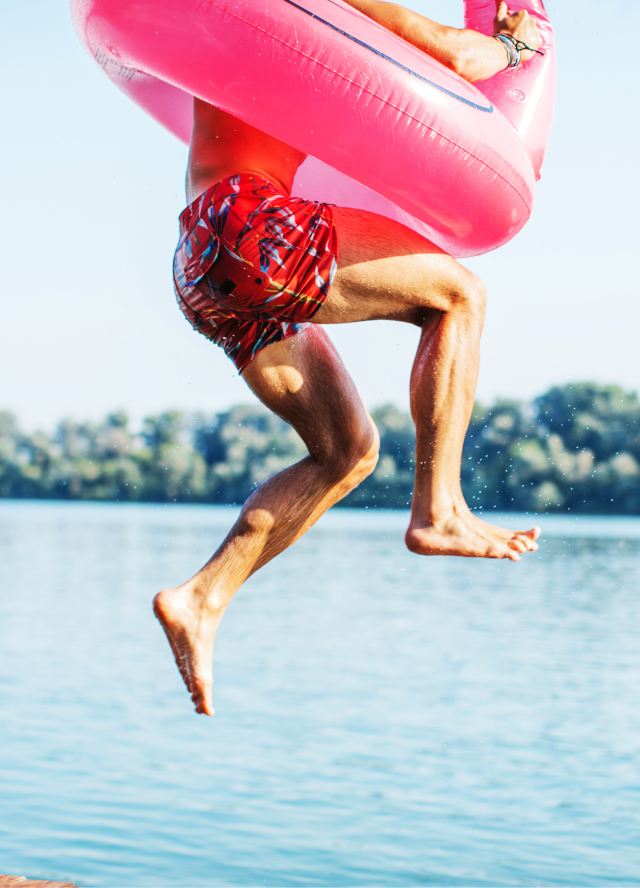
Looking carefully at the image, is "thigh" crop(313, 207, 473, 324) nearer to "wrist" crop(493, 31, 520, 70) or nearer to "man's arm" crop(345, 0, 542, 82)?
"man's arm" crop(345, 0, 542, 82)

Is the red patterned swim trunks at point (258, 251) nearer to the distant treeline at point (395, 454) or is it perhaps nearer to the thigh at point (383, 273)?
the thigh at point (383, 273)

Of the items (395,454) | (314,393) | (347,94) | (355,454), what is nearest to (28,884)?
(355,454)

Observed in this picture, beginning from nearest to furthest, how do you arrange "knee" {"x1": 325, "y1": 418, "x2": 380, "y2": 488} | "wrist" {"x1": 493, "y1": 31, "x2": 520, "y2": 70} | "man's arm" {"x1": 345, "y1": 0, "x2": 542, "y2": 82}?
"man's arm" {"x1": 345, "y1": 0, "x2": 542, "y2": 82}, "wrist" {"x1": 493, "y1": 31, "x2": 520, "y2": 70}, "knee" {"x1": 325, "y1": 418, "x2": 380, "y2": 488}

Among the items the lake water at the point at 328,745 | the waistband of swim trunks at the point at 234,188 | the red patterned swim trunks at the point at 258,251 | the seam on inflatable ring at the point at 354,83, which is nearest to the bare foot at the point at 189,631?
the red patterned swim trunks at the point at 258,251

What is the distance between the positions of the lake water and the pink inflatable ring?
1039 cm

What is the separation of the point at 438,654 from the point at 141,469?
4946 cm

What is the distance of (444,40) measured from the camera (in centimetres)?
299

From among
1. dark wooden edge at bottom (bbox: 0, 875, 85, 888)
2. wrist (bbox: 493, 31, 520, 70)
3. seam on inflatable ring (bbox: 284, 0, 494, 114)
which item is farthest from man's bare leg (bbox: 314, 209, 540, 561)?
dark wooden edge at bottom (bbox: 0, 875, 85, 888)

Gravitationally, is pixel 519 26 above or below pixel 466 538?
above

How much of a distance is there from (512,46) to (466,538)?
1553 mm

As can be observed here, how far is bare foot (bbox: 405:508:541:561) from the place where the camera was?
2.92m

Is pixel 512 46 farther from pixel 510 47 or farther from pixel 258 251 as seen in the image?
pixel 258 251

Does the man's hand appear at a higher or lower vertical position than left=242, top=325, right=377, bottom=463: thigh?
higher

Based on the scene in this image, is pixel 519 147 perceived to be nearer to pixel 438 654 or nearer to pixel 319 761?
pixel 319 761
